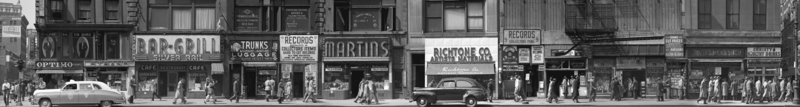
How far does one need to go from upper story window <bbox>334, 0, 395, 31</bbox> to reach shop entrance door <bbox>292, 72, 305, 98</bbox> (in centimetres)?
319

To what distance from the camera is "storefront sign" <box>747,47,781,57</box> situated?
50.4m

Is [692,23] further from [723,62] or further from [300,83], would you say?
[300,83]

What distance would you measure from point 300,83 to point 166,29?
7.70 meters

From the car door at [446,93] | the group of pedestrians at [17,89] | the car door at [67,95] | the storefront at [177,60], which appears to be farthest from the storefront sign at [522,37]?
the group of pedestrians at [17,89]

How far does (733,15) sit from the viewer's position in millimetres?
51531

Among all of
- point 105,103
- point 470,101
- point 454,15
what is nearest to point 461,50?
point 454,15

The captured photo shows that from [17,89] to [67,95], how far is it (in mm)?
6929

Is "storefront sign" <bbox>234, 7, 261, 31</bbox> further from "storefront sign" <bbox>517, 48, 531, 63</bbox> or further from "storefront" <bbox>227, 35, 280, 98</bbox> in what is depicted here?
"storefront sign" <bbox>517, 48, 531, 63</bbox>

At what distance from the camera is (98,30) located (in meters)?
52.2

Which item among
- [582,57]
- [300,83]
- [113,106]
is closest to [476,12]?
[582,57]

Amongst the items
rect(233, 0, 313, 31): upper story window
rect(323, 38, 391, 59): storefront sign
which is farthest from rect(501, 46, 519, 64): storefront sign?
rect(233, 0, 313, 31): upper story window

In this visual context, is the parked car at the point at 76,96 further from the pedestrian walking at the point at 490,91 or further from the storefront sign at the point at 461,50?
the pedestrian walking at the point at 490,91

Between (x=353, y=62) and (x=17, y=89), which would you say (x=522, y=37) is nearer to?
(x=353, y=62)

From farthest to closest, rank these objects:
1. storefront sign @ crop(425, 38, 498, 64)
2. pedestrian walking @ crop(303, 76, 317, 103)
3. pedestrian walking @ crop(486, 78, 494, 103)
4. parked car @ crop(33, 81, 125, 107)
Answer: storefront sign @ crop(425, 38, 498, 64) < pedestrian walking @ crop(303, 76, 317, 103) < pedestrian walking @ crop(486, 78, 494, 103) < parked car @ crop(33, 81, 125, 107)
